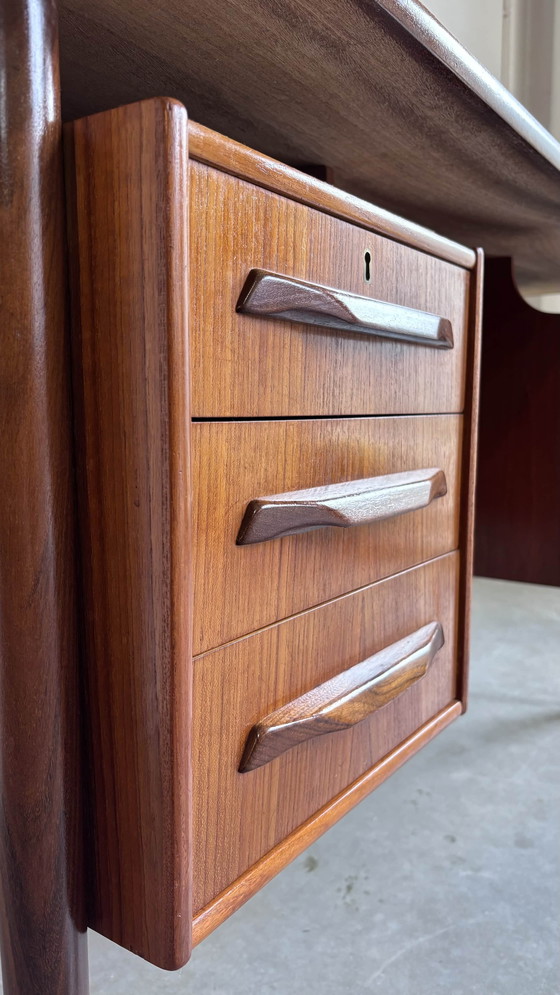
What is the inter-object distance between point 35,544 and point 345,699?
0.26 meters

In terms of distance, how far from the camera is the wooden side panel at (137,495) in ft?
1.28

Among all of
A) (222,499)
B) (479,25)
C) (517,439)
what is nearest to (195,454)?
(222,499)

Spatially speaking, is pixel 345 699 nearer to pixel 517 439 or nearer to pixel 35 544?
pixel 35 544

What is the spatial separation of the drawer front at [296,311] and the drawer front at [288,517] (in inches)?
0.7

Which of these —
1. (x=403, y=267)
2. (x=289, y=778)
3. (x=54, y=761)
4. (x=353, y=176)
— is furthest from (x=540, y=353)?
(x=54, y=761)

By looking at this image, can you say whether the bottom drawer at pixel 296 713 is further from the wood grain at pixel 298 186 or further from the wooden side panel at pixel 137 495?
the wood grain at pixel 298 186

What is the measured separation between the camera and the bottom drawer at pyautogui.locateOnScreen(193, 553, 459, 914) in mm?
466

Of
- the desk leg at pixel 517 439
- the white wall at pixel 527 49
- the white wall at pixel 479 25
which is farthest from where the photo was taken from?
the white wall at pixel 527 49

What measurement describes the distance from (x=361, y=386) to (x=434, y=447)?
0.50 feet

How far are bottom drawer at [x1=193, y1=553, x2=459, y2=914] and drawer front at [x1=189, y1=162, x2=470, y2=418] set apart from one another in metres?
0.15

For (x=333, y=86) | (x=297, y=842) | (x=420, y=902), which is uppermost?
(x=333, y=86)

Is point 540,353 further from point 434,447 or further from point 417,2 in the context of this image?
point 417,2

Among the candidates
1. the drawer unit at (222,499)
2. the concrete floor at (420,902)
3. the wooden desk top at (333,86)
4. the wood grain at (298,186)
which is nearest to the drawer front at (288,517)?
the drawer unit at (222,499)

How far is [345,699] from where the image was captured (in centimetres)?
57
